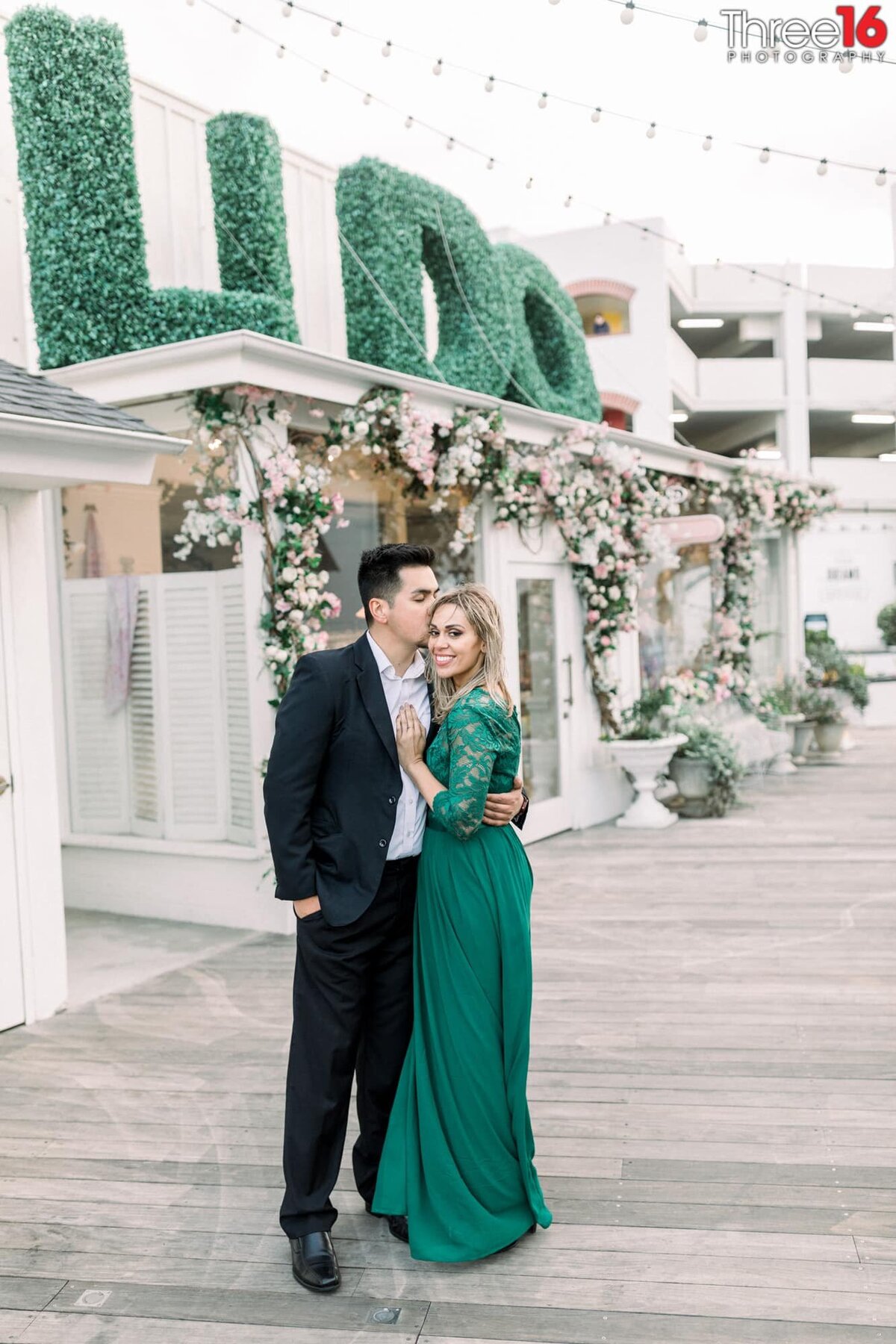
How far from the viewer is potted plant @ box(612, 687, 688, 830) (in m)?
9.26

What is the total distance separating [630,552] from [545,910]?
3822 millimetres

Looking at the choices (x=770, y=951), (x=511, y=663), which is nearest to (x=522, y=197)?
(x=511, y=663)

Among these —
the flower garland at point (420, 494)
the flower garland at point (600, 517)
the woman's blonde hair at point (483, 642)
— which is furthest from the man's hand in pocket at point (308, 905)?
the flower garland at point (600, 517)

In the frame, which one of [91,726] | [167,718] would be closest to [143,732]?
[167,718]

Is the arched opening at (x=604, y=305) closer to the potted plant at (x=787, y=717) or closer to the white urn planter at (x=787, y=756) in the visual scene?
the potted plant at (x=787, y=717)

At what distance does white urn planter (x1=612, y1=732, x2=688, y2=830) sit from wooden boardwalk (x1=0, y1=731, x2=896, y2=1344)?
2.98m

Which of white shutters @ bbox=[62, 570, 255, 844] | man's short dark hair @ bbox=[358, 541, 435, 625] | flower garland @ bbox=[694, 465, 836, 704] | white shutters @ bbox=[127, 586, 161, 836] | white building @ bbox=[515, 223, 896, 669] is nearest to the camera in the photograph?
man's short dark hair @ bbox=[358, 541, 435, 625]

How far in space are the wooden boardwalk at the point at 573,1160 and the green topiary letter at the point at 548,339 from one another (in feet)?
15.2

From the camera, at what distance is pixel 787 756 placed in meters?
12.4

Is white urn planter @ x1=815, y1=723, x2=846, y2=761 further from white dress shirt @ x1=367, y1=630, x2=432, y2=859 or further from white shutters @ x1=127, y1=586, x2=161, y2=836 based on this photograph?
white dress shirt @ x1=367, y1=630, x2=432, y2=859

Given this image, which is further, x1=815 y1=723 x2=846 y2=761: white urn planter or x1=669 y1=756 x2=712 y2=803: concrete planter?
x1=815 y1=723 x2=846 y2=761: white urn planter

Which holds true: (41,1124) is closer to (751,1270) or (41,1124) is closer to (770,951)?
(751,1270)

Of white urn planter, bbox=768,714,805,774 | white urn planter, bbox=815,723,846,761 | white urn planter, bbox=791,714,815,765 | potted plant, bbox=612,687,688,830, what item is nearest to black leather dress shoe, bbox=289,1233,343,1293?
potted plant, bbox=612,687,688,830

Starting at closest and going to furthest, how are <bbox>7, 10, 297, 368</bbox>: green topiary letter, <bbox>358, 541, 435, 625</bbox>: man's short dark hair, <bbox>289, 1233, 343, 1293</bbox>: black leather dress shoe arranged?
<bbox>289, 1233, 343, 1293</bbox>: black leather dress shoe
<bbox>358, 541, 435, 625</bbox>: man's short dark hair
<bbox>7, 10, 297, 368</bbox>: green topiary letter
